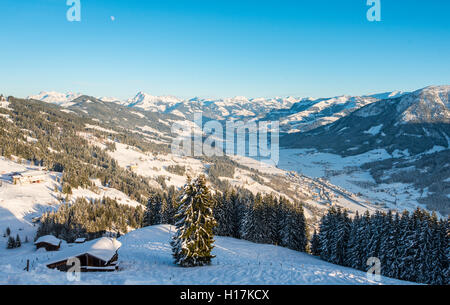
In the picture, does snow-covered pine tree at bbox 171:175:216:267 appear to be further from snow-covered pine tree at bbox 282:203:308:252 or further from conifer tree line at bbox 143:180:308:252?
snow-covered pine tree at bbox 282:203:308:252

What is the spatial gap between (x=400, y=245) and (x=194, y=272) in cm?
3469

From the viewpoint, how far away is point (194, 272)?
88.7ft

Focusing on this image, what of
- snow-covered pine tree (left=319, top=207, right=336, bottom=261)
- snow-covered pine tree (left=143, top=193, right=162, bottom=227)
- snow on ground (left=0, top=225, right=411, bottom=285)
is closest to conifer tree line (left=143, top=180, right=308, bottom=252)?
snow-covered pine tree (left=319, top=207, right=336, bottom=261)

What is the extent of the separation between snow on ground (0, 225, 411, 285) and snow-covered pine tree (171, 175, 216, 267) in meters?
1.60

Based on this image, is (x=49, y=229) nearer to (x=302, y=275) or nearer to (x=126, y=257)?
(x=126, y=257)

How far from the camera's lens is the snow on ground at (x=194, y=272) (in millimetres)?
19859

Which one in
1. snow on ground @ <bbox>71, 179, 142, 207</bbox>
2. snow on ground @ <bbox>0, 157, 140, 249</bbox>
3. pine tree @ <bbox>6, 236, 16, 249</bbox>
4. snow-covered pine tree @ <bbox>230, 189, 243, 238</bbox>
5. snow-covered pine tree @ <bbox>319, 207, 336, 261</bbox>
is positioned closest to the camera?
snow-covered pine tree @ <bbox>319, 207, 336, 261</bbox>

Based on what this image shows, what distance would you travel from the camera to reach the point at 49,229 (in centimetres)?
7125

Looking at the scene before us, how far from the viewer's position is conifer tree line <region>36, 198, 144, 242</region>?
71969mm

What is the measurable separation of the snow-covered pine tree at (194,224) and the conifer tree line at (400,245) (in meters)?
30.6

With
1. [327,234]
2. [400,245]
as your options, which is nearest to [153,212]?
[327,234]

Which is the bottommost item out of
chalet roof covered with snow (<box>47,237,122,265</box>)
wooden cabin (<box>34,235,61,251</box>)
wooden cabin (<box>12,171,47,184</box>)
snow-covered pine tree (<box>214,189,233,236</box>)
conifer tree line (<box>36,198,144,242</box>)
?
conifer tree line (<box>36,198,144,242</box>)

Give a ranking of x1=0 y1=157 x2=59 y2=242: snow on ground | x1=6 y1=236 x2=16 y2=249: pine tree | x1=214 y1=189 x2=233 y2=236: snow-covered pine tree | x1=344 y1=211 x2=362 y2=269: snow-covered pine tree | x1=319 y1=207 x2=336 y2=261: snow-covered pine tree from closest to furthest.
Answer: x1=344 y1=211 x2=362 y2=269: snow-covered pine tree, x1=319 y1=207 x2=336 y2=261: snow-covered pine tree, x1=6 y1=236 x2=16 y2=249: pine tree, x1=214 y1=189 x2=233 y2=236: snow-covered pine tree, x1=0 y1=157 x2=59 y2=242: snow on ground
